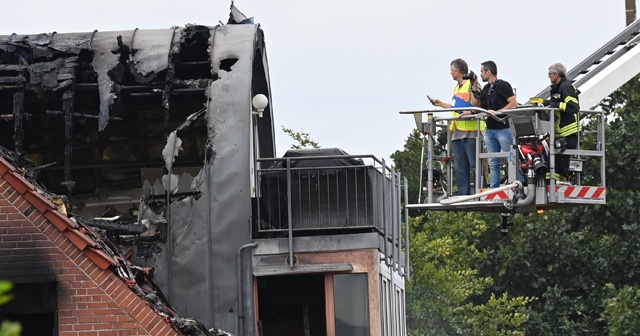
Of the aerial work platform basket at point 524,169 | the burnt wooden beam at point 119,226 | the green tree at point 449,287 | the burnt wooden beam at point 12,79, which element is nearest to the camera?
the aerial work platform basket at point 524,169

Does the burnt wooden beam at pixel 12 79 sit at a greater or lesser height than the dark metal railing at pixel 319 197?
greater

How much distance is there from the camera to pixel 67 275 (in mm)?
16828

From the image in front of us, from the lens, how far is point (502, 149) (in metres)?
20.3

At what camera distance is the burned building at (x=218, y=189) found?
21.9 metres

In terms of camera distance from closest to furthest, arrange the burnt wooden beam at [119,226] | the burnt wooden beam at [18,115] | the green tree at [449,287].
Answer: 1. the burnt wooden beam at [119,226]
2. the burnt wooden beam at [18,115]
3. the green tree at [449,287]

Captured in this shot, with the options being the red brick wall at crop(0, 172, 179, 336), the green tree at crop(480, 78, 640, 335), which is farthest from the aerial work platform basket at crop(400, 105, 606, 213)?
the green tree at crop(480, 78, 640, 335)

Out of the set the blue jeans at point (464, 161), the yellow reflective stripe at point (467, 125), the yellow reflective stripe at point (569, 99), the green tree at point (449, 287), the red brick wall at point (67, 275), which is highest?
the yellow reflective stripe at point (569, 99)

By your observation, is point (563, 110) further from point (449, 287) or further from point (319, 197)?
point (449, 287)

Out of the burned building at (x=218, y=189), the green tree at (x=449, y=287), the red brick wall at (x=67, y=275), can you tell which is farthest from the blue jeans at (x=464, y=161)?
the green tree at (x=449, y=287)

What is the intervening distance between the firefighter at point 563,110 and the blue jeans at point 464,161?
3.71ft

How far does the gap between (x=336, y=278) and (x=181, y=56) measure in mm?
3921

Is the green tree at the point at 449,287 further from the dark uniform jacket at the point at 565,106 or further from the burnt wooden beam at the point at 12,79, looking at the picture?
the dark uniform jacket at the point at 565,106

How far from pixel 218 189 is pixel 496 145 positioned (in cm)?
387

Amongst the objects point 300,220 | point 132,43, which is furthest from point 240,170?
point 132,43
